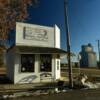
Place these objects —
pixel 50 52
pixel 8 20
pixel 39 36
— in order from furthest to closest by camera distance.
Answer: pixel 39 36 < pixel 50 52 < pixel 8 20

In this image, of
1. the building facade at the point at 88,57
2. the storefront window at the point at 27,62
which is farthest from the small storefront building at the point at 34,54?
the building facade at the point at 88,57

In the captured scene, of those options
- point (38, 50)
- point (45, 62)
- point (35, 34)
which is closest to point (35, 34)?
point (35, 34)

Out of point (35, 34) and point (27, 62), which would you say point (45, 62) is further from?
point (35, 34)

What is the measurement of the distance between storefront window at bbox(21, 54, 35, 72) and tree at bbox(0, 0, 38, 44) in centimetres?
296

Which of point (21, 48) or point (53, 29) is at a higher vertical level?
point (53, 29)

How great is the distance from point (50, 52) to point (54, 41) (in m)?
2.93

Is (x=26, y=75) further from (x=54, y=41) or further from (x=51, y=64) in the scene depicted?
(x=54, y=41)

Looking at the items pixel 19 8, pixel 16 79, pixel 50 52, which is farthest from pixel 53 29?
pixel 16 79

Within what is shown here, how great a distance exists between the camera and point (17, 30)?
23422 mm

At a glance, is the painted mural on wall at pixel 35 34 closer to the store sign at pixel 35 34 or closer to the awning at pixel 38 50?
the store sign at pixel 35 34

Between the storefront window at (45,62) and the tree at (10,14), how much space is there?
14.7ft

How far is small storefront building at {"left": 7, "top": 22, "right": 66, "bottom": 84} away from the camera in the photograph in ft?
73.7

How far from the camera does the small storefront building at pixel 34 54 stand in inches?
884

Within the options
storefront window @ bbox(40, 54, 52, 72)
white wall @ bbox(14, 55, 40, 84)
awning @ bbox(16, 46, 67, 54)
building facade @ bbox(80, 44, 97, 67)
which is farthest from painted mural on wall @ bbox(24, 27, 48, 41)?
building facade @ bbox(80, 44, 97, 67)
